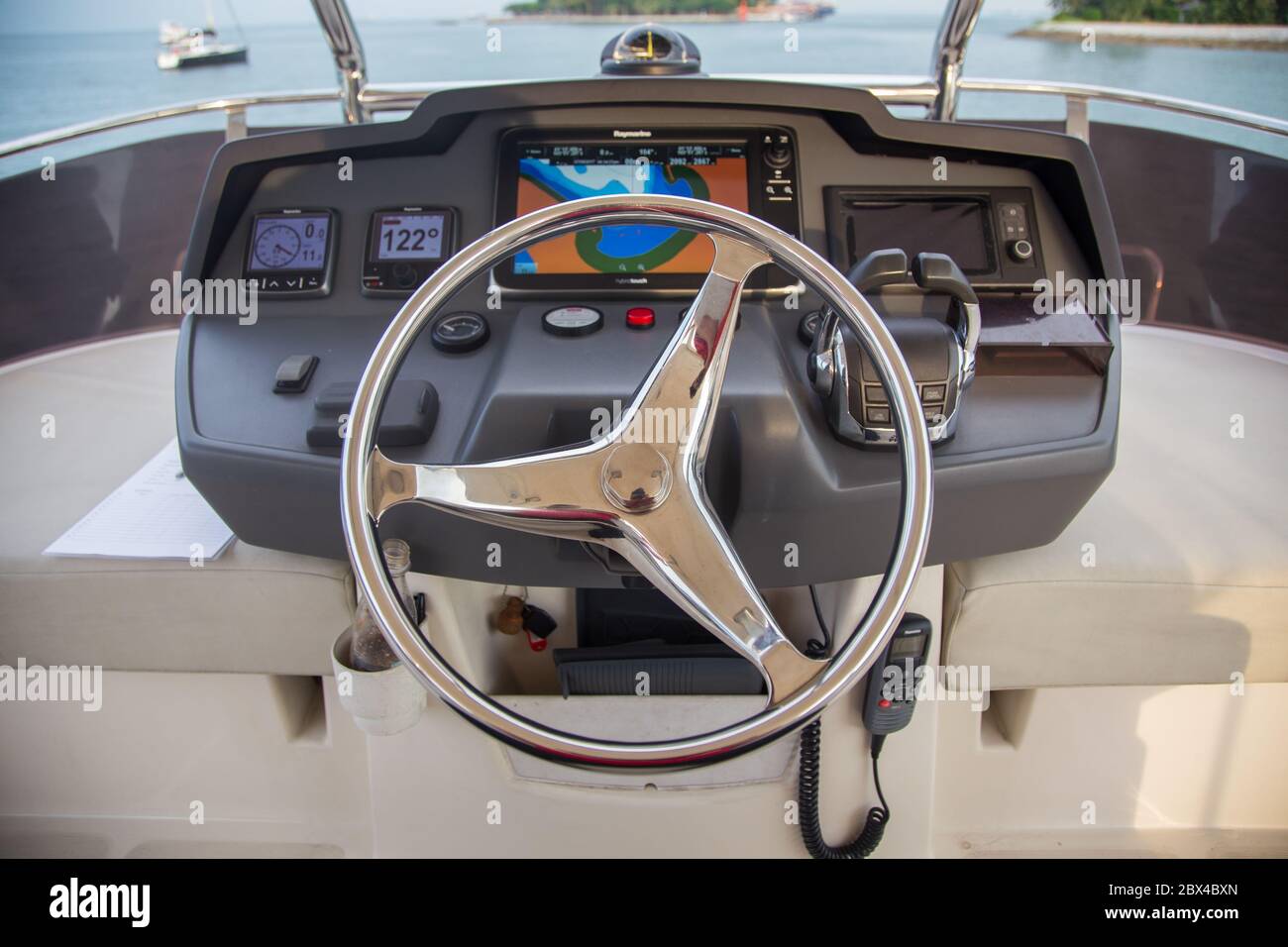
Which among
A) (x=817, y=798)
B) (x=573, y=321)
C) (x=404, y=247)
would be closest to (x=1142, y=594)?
(x=817, y=798)

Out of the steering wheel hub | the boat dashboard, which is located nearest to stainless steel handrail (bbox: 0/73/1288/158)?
the boat dashboard

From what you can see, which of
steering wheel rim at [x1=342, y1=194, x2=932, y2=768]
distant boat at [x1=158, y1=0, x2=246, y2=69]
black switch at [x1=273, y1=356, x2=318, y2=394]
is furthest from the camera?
distant boat at [x1=158, y1=0, x2=246, y2=69]

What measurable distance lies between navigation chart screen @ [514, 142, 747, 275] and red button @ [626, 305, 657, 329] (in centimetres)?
9

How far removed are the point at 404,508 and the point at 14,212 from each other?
1913mm

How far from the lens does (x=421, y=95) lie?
162cm

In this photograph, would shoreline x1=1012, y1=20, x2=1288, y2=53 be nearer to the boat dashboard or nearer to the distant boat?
the boat dashboard

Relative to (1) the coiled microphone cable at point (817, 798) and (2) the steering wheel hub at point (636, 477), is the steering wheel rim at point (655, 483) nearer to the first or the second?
(2) the steering wheel hub at point (636, 477)

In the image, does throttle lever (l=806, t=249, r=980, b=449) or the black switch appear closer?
throttle lever (l=806, t=249, r=980, b=449)

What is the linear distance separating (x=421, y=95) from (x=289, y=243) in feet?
1.83

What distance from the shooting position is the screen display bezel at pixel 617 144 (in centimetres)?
117

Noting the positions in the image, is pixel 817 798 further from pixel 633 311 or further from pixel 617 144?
pixel 617 144

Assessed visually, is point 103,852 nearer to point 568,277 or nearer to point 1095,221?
point 568,277

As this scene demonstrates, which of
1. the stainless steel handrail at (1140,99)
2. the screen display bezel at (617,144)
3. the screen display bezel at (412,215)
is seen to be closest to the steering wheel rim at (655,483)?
the screen display bezel at (617,144)

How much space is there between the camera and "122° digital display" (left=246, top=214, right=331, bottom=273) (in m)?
1.22
